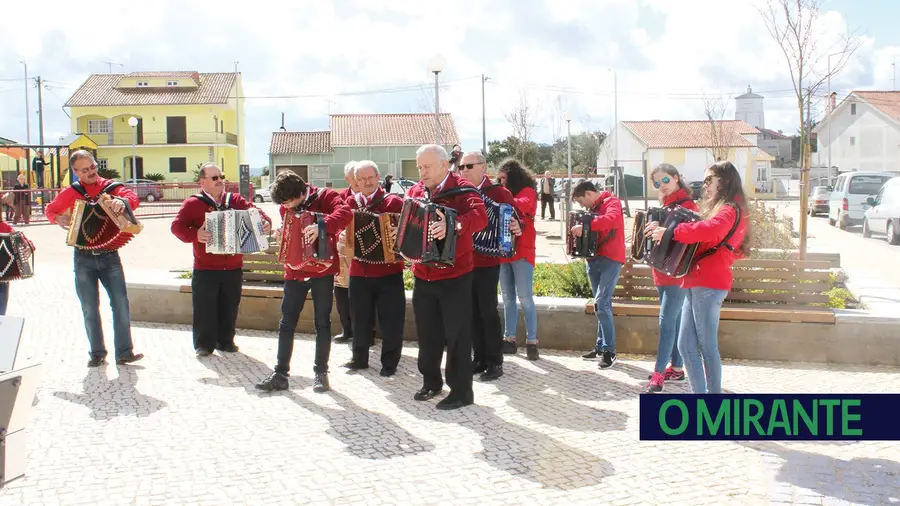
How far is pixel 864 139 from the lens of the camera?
60.6m

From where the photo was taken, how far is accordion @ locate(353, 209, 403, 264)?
291 inches

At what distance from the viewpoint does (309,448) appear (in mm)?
5535

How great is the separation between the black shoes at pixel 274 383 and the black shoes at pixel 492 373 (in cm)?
162

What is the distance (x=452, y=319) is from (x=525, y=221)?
5.41 ft

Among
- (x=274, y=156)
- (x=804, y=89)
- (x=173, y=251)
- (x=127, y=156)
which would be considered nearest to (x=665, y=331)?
(x=804, y=89)

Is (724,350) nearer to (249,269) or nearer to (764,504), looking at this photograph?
(764,504)

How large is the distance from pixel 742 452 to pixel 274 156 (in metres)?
57.3

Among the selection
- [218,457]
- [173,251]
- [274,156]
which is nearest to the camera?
[218,457]

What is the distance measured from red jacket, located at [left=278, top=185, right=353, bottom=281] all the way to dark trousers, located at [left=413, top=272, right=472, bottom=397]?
843 millimetres

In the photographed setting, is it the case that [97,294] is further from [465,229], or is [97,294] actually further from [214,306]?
[465,229]

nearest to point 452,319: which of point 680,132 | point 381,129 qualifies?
point 381,129

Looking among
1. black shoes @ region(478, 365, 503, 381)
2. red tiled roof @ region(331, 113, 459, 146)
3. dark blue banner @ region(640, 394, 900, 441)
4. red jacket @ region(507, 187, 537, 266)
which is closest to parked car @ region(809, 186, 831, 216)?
red jacket @ region(507, 187, 537, 266)

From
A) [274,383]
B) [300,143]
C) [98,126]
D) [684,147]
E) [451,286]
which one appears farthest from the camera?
[98,126]

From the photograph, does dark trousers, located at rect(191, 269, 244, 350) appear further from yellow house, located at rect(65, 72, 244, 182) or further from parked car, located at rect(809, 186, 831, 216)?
yellow house, located at rect(65, 72, 244, 182)
